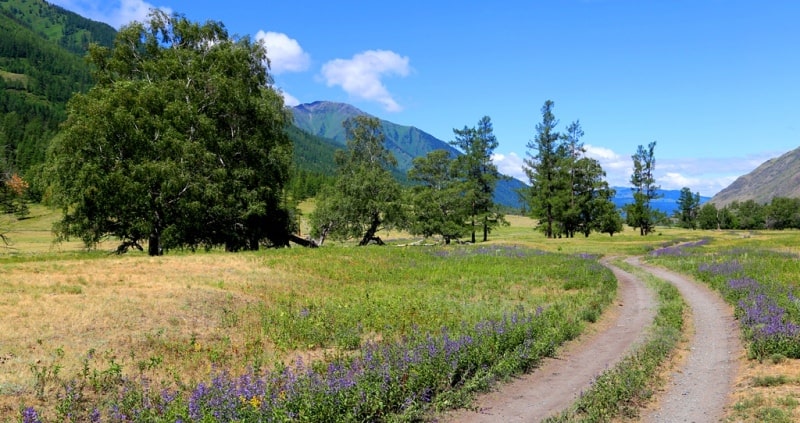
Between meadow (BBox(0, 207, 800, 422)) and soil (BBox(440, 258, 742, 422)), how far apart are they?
491mm

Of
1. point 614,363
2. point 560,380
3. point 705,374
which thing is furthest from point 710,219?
point 560,380

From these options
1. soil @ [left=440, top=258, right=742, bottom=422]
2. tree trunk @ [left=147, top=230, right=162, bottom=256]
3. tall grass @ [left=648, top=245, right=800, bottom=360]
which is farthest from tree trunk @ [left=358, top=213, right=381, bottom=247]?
soil @ [left=440, top=258, right=742, bottom=422]

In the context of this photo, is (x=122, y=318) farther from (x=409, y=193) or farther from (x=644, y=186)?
(x=644, y=186)

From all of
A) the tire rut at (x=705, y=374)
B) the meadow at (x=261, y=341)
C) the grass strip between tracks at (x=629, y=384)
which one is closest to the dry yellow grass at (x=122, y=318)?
the meadow at (x=261, y=341)

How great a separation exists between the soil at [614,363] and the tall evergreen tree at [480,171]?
53413mm

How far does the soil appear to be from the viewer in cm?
922

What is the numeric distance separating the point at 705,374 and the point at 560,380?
148 inches

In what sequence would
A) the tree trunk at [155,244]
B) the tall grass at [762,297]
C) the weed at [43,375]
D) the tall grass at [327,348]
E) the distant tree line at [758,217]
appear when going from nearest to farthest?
the tall grass at [327,348] < the weed at [43,375] < the tall grass at [762,297] < the tree trunk at [155,244] < the distant tree line at [758,217]

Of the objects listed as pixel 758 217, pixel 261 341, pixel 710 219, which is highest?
pixel 758 217

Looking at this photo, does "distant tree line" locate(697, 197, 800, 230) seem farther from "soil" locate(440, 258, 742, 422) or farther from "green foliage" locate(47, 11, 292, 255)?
"soil" locate(440, 258, 742, 422)

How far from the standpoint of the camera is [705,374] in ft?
37.9

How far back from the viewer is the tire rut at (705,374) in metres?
9.17

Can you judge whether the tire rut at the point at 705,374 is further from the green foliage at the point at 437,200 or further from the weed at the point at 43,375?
the green foliage at the point at 437,200

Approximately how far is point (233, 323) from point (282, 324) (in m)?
1.51
